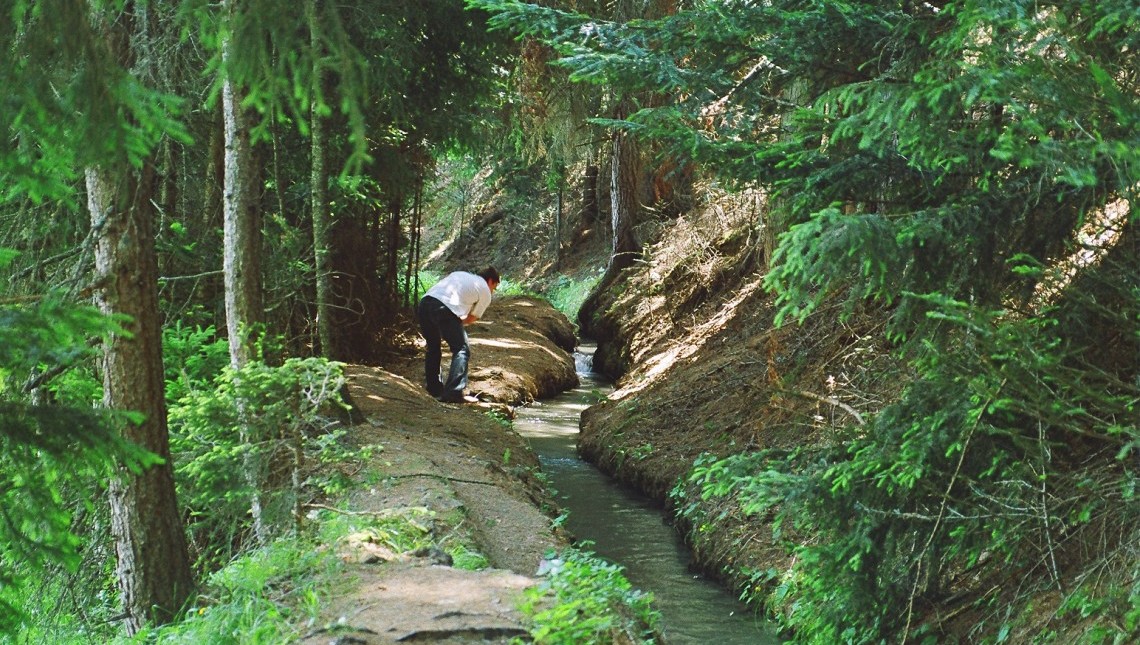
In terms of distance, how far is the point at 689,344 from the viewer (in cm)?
1554

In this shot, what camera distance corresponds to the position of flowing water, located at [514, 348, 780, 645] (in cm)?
809

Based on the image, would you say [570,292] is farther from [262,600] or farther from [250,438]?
[262,600]

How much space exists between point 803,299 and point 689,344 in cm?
946

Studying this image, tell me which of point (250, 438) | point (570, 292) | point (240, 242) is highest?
point (240, 242)

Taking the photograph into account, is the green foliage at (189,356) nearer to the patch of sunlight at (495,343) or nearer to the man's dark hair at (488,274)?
the man's dark hair at (488,274)

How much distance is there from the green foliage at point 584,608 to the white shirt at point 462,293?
7.07 m

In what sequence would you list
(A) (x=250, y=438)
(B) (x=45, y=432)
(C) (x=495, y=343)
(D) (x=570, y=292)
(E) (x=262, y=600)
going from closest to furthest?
(B) (x=45, y=432), (E) (x=262, y=600), (A) (x=250, y=438), (C) (x=495, y=343), (D) (x=570, y=292)

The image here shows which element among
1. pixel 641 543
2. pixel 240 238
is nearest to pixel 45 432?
pixel 240 238

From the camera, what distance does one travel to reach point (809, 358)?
38.3 feet

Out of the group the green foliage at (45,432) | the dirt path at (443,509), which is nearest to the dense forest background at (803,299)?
the green foliage at (45,432)

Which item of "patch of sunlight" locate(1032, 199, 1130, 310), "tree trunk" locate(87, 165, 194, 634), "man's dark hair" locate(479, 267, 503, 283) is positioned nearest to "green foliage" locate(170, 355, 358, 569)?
"tree trunk" locate(87, 165, 194, 634)

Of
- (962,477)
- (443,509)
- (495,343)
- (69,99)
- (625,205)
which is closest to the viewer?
(69,99)

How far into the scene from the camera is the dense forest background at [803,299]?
3805mm

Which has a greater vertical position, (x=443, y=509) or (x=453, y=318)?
(x=453, y=318)
